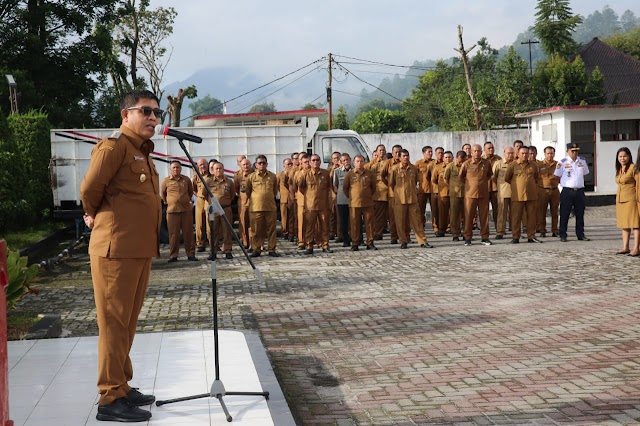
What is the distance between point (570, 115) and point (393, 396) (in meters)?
25.3

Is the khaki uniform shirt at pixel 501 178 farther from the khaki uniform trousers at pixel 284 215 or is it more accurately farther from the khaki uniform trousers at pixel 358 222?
the khaki uniform trousers at pixel 284 215

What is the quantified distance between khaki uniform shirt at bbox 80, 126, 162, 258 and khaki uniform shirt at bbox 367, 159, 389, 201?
525 inches

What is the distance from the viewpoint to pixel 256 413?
→ 5680mm

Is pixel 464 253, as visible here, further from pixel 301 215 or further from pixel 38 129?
pixel 38 129

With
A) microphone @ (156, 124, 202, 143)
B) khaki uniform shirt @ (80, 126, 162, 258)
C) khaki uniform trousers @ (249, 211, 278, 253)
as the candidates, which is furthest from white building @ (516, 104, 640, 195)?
khaki uniform shirt @ (80, 126, 162, 258)

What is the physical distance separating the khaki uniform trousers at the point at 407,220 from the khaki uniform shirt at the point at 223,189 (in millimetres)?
3402

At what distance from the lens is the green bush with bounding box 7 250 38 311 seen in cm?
856

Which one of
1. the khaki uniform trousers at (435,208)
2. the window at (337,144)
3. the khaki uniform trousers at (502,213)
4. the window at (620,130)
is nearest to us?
the khaki uniform trousers at (502,213)

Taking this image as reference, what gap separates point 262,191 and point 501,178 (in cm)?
530

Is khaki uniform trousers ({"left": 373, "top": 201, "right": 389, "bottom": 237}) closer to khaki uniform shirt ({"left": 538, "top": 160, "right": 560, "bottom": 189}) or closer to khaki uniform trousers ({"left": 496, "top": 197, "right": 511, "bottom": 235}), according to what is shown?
khaki uniform trousers ({"left": 496, "top": 197, "right": 511, "bottom": 235})

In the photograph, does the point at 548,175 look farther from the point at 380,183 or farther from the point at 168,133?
the point at 168,133

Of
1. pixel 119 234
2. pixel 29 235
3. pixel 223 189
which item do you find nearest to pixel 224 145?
pixel 223 189

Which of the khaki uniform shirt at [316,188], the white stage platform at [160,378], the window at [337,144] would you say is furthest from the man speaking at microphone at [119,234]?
the window at [337,144]

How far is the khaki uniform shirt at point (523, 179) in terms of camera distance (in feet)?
59.9
